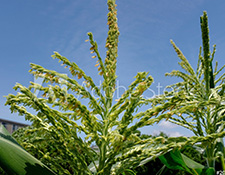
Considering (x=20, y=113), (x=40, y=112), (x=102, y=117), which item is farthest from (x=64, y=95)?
(x=102, y=117)

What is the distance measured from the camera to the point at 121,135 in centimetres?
136

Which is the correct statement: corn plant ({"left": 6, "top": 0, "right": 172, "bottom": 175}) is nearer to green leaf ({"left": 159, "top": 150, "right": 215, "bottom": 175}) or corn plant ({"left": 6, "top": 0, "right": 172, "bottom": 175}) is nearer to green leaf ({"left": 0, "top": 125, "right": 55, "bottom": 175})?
green leaf ({"left": 0, "top": 125, "right": 55, "bottom": 175})

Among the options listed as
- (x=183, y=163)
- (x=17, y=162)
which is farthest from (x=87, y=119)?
(x=183, y=163)

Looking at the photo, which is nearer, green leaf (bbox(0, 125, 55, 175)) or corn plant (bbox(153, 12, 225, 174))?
green leaf (bbox(0, 125, 55, 175))

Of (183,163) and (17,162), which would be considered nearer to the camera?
(17,162)

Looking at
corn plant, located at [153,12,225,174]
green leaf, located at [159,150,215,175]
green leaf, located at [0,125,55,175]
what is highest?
corn plant, located at [153,12,225,174]

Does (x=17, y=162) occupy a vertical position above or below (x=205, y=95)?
below

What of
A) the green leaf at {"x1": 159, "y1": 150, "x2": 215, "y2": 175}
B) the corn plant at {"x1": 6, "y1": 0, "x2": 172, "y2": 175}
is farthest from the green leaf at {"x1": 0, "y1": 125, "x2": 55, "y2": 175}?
the green leaf at {"x1": 159, "y1": 150, "x2": 215, "y2": 175}

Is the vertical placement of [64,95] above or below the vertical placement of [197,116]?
below

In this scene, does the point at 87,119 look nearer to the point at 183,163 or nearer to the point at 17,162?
the point at 17,162

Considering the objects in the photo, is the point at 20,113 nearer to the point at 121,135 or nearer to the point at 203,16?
the point at 121,135

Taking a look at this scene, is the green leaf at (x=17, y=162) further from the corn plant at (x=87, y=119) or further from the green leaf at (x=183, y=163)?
the green leaf at (x=183, y=163)

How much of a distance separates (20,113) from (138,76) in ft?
2.73

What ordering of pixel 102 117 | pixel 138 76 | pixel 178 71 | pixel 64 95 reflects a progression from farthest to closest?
pixel 178 71
pixel 102 117
pixel 138 76
pixel 64 95
